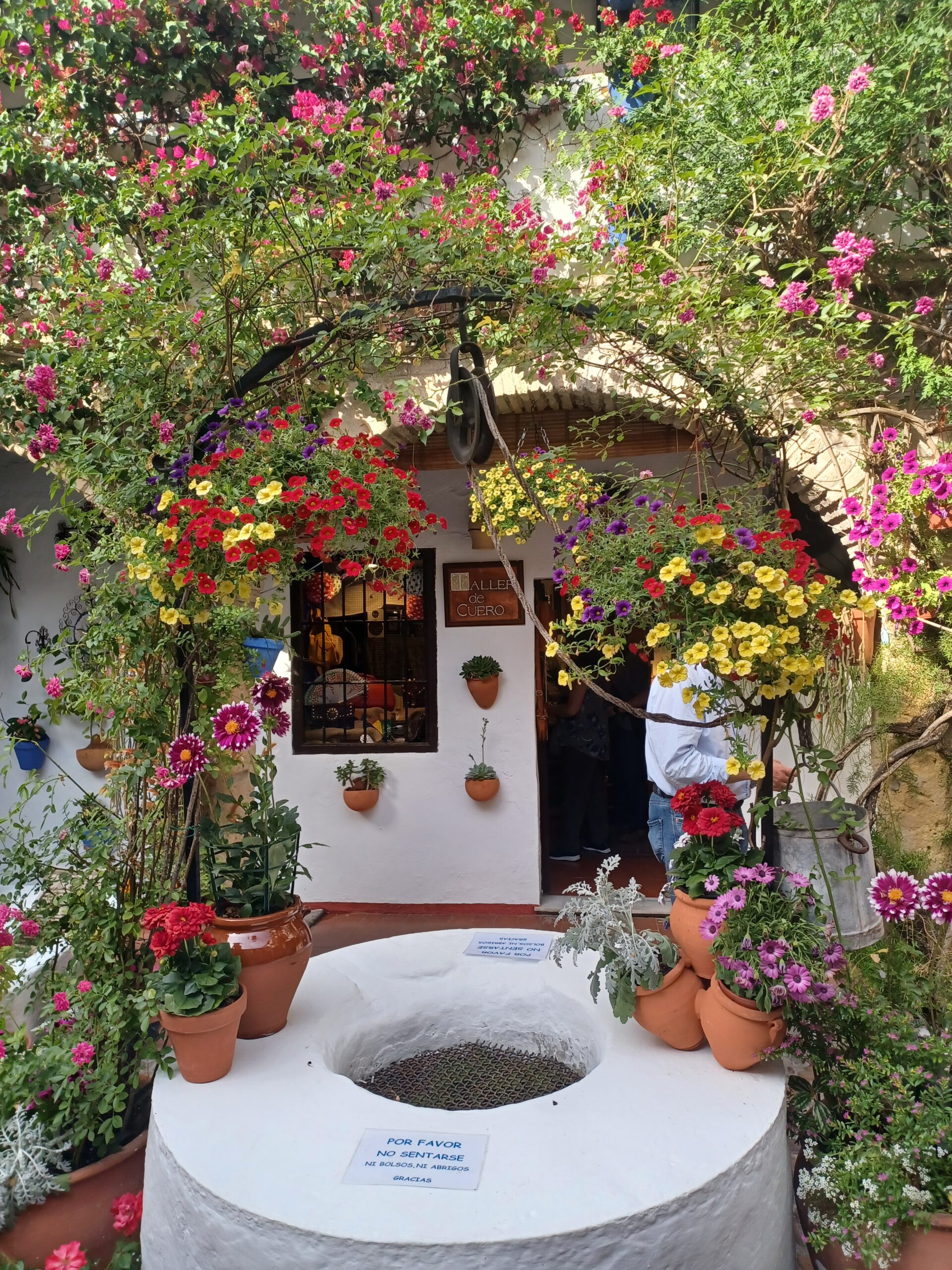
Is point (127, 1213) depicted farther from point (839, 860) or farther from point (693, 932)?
point (839, 860)

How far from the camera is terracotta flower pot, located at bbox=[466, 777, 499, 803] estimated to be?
210 inches

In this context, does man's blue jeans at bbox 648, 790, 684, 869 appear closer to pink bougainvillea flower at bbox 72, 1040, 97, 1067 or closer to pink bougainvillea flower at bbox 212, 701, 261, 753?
pink bougainvillea flower at bbox 212, 701, 261, 753

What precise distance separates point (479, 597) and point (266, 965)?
11.7 feet

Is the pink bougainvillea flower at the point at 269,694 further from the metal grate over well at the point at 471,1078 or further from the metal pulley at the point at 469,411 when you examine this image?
the metal grate over well at the point at 471,1078

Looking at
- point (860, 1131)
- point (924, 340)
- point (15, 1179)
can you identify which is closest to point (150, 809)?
point (15, 1179)

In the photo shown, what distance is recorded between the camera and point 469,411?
2652 millimetres

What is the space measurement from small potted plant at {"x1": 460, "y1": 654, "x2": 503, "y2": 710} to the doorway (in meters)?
0.36

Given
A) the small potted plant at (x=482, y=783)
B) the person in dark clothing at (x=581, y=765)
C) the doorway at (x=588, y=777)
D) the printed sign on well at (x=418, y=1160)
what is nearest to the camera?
the printed sign on well at (x=418, y=1160)

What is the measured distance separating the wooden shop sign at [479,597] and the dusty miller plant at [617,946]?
130 inches

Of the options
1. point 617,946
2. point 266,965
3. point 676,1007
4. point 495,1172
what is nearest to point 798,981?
point 676,1007

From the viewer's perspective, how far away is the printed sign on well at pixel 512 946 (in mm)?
2750

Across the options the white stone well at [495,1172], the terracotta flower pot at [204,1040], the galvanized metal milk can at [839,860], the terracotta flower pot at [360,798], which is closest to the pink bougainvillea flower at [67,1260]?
the white stone well at [495,1172]

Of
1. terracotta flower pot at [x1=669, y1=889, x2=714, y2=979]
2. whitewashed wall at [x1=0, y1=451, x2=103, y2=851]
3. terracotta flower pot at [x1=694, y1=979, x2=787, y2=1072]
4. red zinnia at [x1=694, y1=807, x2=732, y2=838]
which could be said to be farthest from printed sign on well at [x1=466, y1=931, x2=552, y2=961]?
whitewashed wall at [x1=0, y1=451, x2=103, y2=851]

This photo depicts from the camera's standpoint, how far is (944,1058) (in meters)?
2.02
